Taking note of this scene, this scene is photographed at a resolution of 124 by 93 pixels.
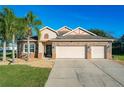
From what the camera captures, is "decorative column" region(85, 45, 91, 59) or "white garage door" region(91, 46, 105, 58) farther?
"white garage door" region(91, 46, 105, 58)

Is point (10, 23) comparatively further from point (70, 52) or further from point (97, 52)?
point (97, 52)

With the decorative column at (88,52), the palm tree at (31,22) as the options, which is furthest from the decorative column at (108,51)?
the palm tree at (31,22)

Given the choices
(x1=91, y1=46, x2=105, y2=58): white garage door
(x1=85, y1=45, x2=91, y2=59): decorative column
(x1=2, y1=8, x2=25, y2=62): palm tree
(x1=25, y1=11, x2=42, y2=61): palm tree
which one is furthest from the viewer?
(x1=91, y1=46, x2=105, y2=58): white garage door

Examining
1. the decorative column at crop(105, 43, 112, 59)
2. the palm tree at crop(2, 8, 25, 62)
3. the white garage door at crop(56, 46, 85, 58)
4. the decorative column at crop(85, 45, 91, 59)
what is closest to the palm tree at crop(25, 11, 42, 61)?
the palm tree at crop(2, 8, 25, 62)

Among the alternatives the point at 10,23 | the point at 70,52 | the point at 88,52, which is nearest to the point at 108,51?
the point at 88,52

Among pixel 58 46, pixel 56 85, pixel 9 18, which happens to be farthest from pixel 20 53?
pixel 56 85

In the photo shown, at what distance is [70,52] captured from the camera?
108ft

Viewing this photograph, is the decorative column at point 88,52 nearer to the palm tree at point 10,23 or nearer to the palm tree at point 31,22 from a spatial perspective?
the palm tree at point 31,22

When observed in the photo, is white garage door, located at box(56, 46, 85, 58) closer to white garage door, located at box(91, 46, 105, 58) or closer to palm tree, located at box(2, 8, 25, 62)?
white garage door, located at box(91, 46, 105, 58)

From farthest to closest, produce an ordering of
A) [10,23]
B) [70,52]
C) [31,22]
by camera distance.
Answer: [70,52] < [31,22] < [10,23]

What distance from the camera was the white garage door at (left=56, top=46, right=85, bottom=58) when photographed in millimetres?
32797

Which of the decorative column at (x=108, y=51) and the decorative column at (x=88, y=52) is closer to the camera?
the decorative column at (x=108, y=51)

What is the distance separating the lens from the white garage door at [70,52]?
32797 mm
